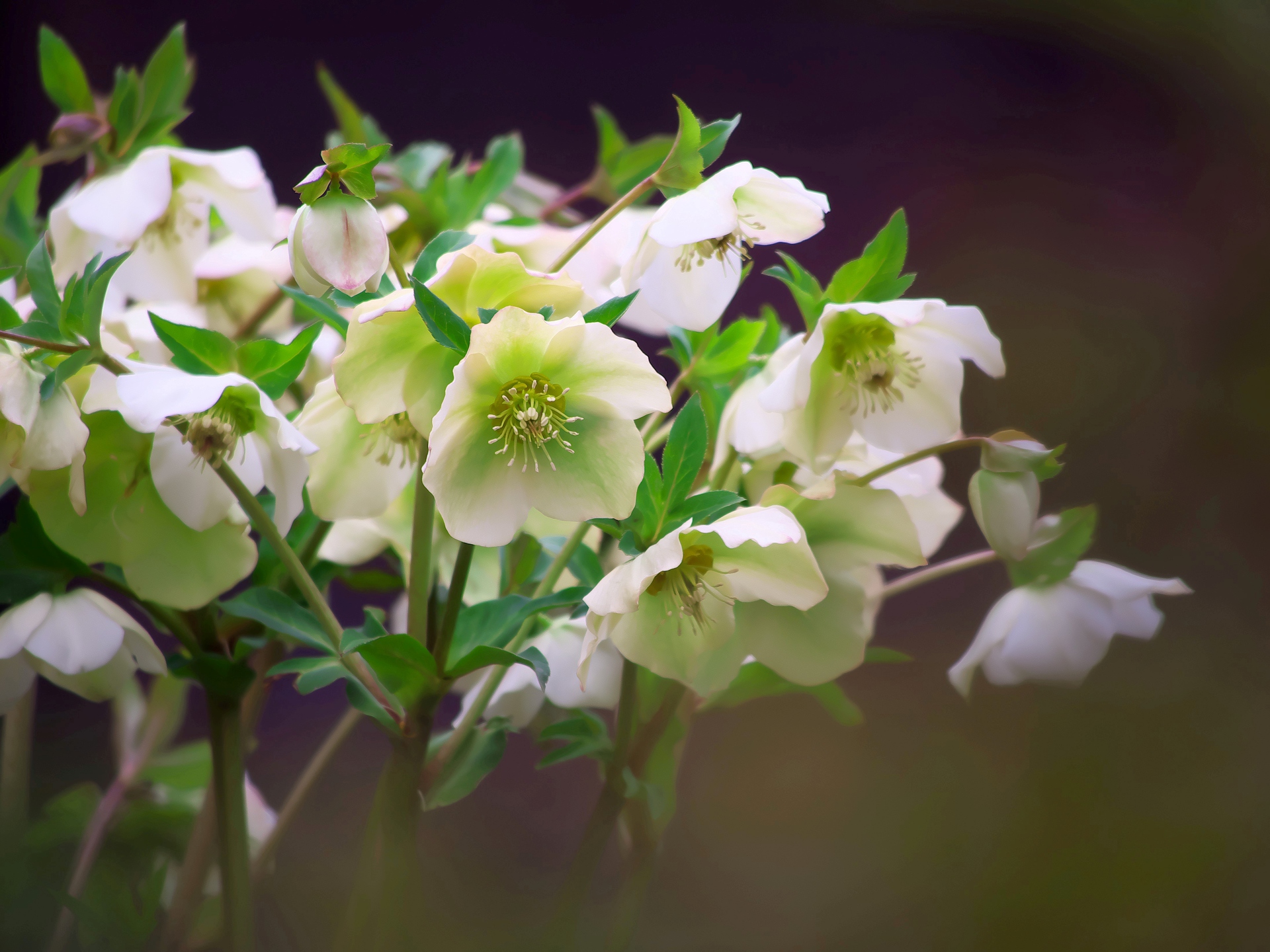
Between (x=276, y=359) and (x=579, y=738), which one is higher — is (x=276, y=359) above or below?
above

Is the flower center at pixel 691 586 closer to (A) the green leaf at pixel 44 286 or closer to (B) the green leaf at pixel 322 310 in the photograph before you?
(B) the green leaf at pixel 322 310

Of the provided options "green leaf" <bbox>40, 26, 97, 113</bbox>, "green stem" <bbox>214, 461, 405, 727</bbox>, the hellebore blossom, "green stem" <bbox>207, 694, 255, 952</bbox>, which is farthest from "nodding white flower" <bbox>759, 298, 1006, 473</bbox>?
"green leaf" <bbox>40, 26, 97, 113</bbox>

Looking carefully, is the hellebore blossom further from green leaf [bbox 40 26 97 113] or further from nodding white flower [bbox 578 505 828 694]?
green leaf [bbox 40 26 97 113]

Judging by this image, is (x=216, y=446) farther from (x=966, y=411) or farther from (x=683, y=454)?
(x=966, y=411)

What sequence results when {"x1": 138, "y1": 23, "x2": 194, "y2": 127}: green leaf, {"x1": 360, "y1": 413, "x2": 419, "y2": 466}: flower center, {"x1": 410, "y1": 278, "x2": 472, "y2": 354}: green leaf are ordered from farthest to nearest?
{"x1": 138, "y1": 23, "x2": 194, "y2": 127}: green leaf, {"x1": 360, "y1": 413, "x2": 419, "y2": 466}: flower center, {"x1": 410, "y1": 278, "x2": 472, "y2": 354}: green leaf

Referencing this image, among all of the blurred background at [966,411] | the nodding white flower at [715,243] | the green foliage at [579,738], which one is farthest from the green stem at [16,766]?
the nodding white flower at [715,243]

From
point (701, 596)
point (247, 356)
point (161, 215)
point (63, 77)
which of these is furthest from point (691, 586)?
point (63, 77)

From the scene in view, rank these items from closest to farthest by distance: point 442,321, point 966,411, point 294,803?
point 442,321, point 294,803, point 966,411
